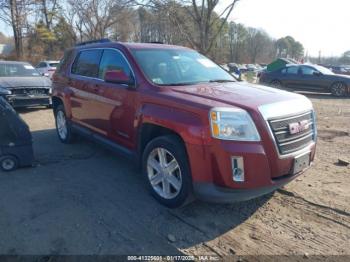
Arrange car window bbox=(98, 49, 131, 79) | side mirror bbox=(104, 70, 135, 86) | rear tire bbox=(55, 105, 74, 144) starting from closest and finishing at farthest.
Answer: side mirror bbox=(104, 70, 135, 86) → car window bbox=(98, 49, 131, 79) → rear tire bbox=(55, 105, 74, 144)

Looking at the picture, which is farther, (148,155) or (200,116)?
(148,155)

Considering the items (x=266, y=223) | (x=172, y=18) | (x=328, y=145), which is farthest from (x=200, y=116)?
(x=172, y=18)

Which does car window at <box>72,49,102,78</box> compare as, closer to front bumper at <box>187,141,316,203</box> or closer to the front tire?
the front tire

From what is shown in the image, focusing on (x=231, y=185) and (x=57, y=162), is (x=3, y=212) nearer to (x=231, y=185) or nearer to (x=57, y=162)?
(x=57, y=162)

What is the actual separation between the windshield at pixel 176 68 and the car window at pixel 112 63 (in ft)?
→ 0.66

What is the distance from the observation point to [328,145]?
641 centimetres

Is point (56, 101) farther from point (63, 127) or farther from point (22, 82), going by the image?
point (22, 82)

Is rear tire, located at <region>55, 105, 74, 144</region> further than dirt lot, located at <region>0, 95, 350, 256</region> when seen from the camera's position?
Yes

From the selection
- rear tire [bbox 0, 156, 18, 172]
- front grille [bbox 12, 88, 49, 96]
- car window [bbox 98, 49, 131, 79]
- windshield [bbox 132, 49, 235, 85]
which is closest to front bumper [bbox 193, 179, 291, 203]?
windshield [bbox 132, 49, 235, 85]

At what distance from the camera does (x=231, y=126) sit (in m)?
3.12

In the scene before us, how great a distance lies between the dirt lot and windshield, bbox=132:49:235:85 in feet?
4.94

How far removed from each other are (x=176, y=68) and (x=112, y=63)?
37.7 inches

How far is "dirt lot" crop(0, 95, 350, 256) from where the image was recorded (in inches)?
120

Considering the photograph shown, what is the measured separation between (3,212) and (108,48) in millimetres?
2647
